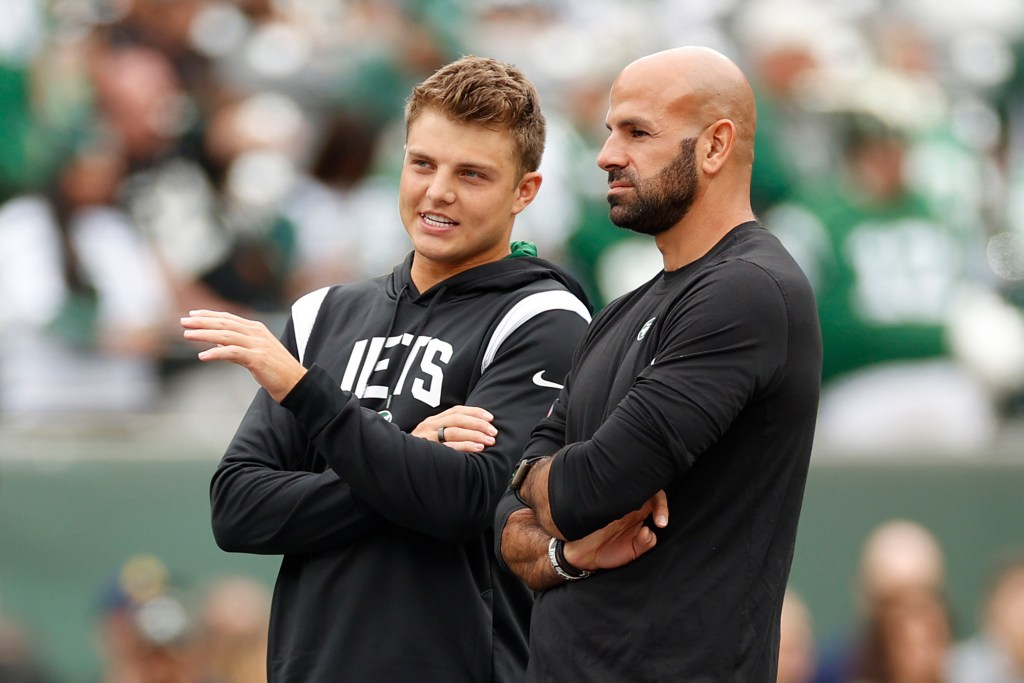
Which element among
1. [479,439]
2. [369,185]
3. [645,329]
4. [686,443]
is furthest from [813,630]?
[686,443]

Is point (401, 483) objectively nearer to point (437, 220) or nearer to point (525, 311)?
point (525, 311)

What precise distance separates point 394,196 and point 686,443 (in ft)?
14.4

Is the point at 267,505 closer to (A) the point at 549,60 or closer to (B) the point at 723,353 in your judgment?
(B) the point at 723,353

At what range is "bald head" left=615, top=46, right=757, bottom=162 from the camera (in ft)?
7.82

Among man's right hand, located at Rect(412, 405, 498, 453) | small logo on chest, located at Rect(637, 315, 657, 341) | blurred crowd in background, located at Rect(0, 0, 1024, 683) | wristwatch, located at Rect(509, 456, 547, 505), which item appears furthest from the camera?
blurred crowd in background, located at Rect(0, 0, 1024, 683)

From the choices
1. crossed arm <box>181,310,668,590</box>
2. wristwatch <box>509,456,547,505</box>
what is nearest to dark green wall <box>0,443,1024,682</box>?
crossed arm <box>181,310,668,590</box>

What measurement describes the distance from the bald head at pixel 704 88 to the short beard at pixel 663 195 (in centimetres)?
6

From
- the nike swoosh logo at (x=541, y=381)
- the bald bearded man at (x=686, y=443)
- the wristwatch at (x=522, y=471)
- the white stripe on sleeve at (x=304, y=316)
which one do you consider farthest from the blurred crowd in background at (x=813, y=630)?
the bald bearded man at (x=686, y=443)

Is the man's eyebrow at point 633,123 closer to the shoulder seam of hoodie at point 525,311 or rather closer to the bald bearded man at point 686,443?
the bald bearded man at point 686,443

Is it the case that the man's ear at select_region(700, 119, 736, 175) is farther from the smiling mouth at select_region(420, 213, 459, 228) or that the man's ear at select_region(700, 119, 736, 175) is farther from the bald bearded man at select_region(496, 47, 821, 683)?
the smiling mouth at select_region(420, 213, 459, 228)

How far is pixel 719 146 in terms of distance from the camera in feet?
7.84

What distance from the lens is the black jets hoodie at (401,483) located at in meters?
2.55

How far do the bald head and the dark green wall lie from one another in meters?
3.51

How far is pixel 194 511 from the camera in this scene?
5543 millimetres
